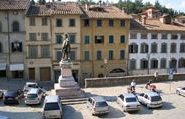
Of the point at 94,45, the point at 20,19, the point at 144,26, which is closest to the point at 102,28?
A: the point at 94,45

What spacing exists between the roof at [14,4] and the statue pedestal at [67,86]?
62.3ft

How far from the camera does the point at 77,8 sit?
54.0 meters

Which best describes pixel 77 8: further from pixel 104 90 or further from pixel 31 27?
pixel 104 90

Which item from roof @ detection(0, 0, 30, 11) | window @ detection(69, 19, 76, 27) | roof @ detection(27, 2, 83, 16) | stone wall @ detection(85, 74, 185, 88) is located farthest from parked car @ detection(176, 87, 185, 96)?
roof @ detection(0, 0, 30, 11)

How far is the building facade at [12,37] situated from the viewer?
52250 millimetres

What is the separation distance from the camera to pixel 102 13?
5584 centimetres

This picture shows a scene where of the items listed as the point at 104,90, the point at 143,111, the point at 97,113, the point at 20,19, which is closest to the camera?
the point at 97,113

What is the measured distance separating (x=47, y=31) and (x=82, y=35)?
5.61 metres

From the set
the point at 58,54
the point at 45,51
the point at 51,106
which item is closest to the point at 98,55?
the point at 58,54

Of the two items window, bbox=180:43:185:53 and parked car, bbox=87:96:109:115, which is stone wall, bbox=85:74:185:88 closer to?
parked car, bbox=87:96:109:115

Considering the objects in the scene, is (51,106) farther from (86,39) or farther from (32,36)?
(86,39)

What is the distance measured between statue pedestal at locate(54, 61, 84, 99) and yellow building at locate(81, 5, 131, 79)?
689 inches

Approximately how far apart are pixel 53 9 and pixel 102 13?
818cm

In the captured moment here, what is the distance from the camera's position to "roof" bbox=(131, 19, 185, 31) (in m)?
57.6
